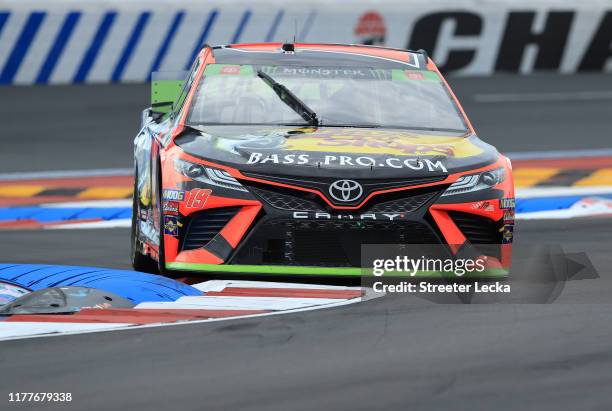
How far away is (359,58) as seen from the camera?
9.30m

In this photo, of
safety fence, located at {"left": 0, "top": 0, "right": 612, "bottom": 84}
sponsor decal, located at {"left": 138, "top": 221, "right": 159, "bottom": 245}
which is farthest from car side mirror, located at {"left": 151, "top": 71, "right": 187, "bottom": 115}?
safety fence, located at {"left": 0, "top": 0, "right": 612, "bottom": 84}

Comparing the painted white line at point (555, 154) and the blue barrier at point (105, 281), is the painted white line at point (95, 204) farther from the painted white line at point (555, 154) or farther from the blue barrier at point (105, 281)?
the painted white line at point (555, 154)

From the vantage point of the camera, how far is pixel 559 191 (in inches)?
553

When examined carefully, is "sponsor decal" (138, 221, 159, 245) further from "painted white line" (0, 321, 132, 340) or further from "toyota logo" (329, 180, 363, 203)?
"painted white line" (0, 321, 132, 340)

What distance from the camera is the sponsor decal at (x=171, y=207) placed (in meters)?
7.83

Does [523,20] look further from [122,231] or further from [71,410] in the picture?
[71,410]

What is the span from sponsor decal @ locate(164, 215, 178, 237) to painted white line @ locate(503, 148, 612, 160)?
9.73m

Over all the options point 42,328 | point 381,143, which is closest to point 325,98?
point 381,143

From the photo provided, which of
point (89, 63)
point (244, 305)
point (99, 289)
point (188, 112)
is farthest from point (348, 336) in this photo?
point (89, 63)

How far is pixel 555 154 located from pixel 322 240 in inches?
407

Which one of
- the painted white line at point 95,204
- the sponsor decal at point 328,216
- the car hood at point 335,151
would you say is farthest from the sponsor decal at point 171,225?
the painted white line at point 95,204

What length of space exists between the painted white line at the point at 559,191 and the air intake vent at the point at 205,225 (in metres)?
6.22

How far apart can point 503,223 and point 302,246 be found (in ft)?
3.55

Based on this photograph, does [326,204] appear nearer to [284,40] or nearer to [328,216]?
[328,216]
